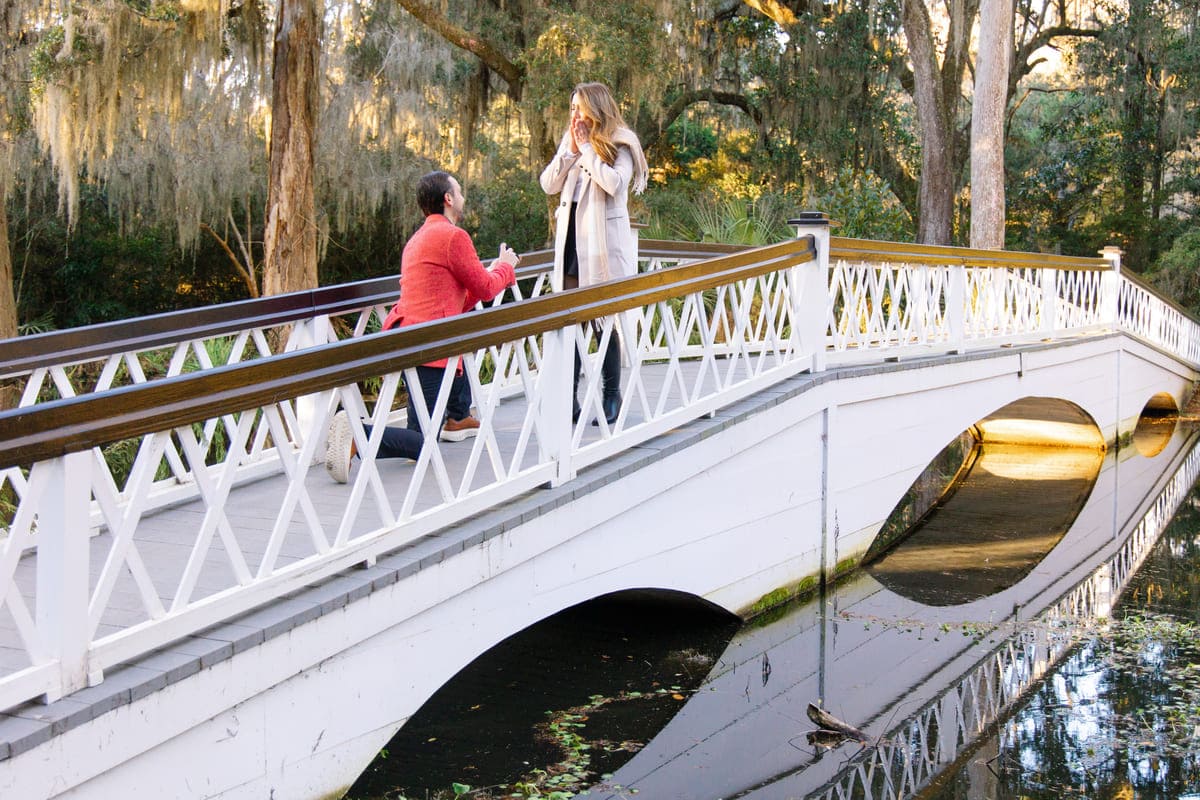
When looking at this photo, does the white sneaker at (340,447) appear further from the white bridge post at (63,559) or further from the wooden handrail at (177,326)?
the white bridge post at (63,559)

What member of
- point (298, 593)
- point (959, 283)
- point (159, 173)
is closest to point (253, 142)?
point (159, 173)

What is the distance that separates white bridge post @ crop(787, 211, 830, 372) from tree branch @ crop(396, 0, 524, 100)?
8.14 metres

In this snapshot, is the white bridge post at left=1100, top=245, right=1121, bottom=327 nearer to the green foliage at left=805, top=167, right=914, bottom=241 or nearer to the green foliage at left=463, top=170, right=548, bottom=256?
the green foliage at left=805, top=167, right=914, bottom=241

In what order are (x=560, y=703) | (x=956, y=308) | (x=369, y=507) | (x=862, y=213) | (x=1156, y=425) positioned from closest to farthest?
1. (x=369, y=507)
2. (x=560, y=703)
3. (x=956, y=308)
4. (x=862, y=213)
5. (x=1156, y=425)

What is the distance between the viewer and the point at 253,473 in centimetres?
611

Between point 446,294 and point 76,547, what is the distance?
2.96m

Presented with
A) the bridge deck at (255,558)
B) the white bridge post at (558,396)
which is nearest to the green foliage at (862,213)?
the bridge deck at (255,558)

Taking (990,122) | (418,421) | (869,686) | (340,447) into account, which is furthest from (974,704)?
(990,122)

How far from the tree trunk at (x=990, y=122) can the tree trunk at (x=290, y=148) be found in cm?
878

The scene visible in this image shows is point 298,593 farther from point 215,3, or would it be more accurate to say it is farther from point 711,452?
point 215,3

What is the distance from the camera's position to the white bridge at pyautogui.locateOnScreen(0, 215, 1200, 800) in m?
3.35

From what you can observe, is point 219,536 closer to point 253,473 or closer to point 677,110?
point 253,473

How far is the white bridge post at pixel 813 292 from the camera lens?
7.86 meters

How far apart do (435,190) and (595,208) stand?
993 mm
